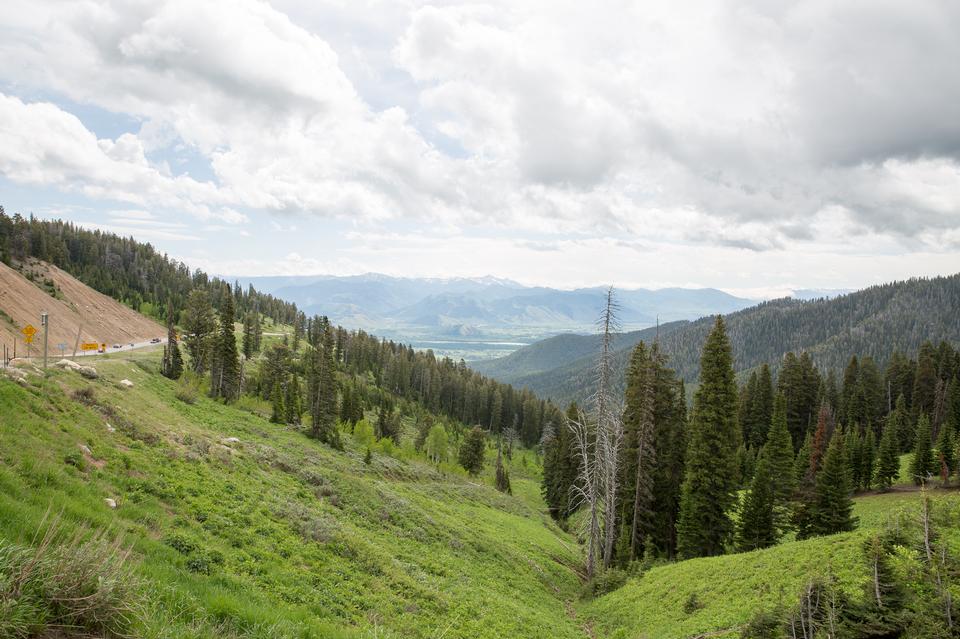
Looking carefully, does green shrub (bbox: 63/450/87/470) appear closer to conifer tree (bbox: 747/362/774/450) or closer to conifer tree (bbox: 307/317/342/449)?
conifer tree (bbox: 307/317/342/449)

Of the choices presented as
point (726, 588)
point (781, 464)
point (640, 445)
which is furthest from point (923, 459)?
point (726, 588)

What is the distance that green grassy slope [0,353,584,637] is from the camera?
955 centimetres

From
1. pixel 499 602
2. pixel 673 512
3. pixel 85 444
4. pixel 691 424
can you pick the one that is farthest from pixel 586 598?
pixel 85 444

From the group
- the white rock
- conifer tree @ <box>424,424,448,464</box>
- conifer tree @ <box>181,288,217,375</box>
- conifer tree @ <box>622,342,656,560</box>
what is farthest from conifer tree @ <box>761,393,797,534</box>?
conifer tree @ <box>181,288,217,375</box>

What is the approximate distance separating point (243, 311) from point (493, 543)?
170 meters

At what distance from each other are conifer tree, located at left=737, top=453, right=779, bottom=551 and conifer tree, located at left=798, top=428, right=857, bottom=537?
3516mm

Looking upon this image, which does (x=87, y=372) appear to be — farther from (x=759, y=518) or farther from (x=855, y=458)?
(x=855, y=458)

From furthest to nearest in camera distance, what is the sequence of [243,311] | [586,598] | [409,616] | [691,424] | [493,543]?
[243,311], [691,424], [493,543], [586,598], [409,616]

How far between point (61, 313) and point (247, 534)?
377ft

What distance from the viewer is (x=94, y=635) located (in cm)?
561

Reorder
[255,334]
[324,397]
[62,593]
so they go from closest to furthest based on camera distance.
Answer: [62,593], [324,397], [255,334]

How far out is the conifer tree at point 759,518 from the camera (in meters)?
28.6

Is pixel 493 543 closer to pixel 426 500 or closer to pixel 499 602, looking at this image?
pixel 426 500

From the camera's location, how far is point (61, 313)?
9375cm
